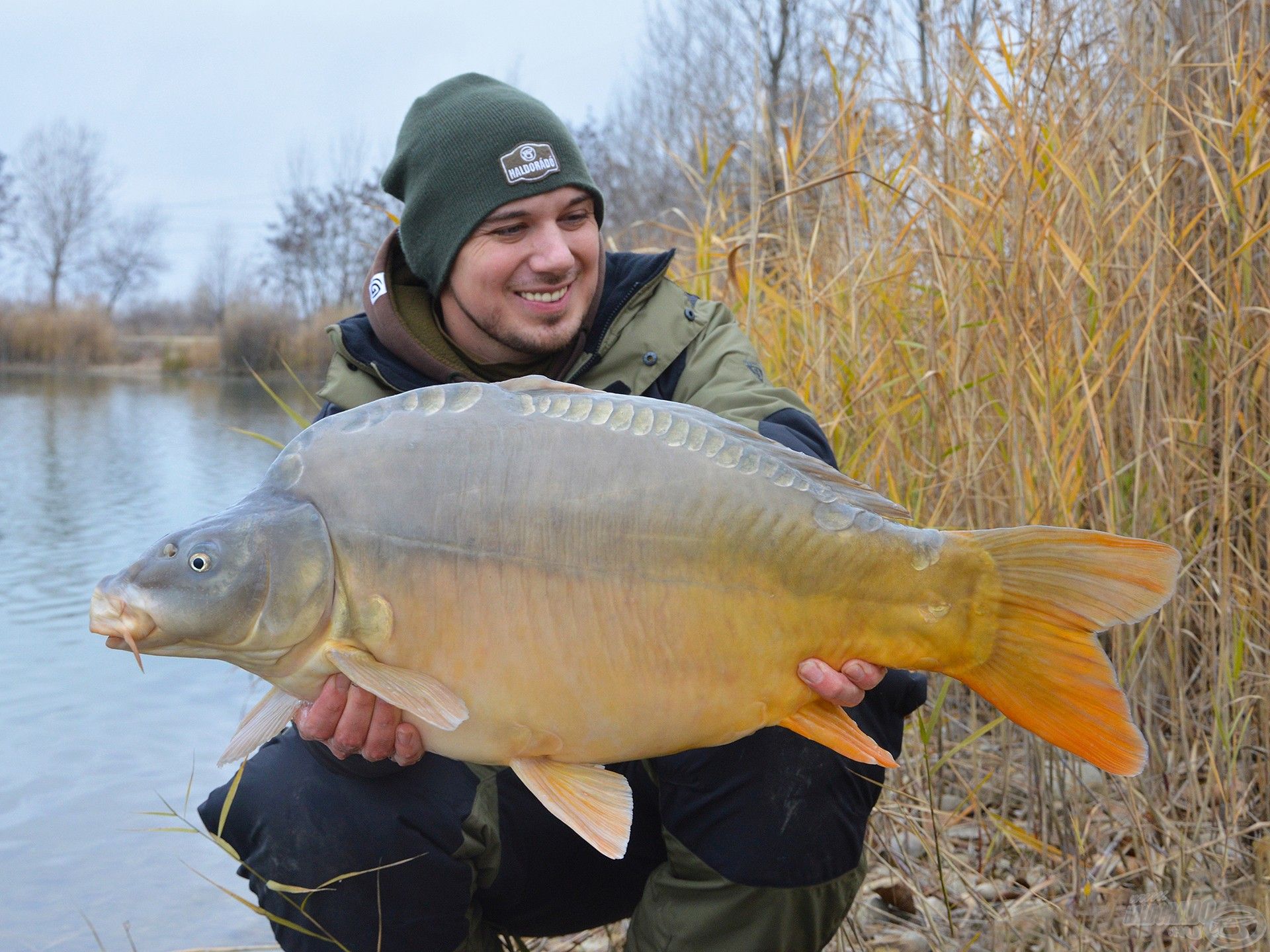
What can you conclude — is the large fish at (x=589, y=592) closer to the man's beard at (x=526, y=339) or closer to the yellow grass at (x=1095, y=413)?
the yellow grass at (x=1095, y=413)

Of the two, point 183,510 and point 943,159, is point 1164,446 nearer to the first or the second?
point 943,159

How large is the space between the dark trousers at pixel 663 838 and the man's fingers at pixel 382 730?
0.17 metres

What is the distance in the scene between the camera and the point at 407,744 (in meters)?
1.38

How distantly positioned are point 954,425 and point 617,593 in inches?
52.3

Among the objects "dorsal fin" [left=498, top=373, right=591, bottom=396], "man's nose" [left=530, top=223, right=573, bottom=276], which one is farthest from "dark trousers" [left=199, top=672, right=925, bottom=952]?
"man's nose" [left=530, top=223, right=573, bottom=276]

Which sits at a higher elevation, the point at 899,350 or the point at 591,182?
the point at 591,182

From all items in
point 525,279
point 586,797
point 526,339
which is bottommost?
point 586,797

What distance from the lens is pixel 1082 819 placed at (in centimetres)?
204

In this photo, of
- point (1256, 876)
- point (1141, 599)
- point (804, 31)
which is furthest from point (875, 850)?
point (804, 31)

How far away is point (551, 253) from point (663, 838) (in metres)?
1.01

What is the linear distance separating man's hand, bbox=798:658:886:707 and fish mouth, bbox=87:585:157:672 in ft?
2.32

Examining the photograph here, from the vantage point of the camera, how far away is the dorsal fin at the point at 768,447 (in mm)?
1324

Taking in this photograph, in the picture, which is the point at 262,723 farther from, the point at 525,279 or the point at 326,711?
the point at 525,279

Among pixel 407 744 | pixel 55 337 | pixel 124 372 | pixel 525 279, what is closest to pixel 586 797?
pixel 407 744
